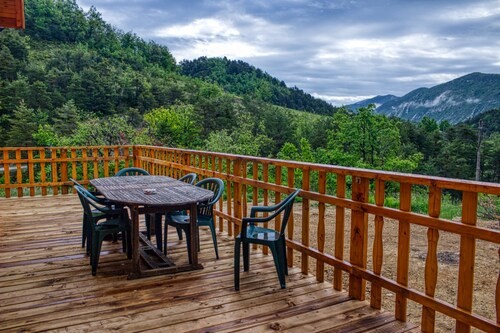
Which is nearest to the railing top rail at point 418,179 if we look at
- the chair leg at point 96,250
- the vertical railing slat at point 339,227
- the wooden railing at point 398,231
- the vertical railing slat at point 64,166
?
the wooden railing at point 398,231

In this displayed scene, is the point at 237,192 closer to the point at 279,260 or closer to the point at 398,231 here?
the point at 279,260

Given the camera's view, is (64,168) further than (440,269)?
Yes

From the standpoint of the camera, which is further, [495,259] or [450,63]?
[450,63]

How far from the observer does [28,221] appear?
16.5 feet

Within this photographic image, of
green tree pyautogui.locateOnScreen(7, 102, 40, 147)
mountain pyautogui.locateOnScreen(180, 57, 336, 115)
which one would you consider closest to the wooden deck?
green tree pyautogui.locateOnScreen(7, 102, 40, 147)

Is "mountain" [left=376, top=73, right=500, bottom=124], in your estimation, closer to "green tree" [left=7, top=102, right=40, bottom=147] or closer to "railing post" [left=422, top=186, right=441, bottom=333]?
"green tree" [left=7, top=102, right=40, bottom=147]

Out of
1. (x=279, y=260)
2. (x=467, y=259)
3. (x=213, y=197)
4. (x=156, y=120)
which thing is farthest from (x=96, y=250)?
(x=156, y=120)

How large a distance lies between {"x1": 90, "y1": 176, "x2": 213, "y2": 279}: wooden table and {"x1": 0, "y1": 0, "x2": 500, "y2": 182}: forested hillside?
13.0 m

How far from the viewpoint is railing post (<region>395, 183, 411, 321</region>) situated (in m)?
2.21

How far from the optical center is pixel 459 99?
58188 millimetres

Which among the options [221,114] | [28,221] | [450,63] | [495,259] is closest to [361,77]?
[450,63]

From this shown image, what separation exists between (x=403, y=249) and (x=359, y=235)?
14.5 inches

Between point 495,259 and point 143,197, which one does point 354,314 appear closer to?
point 143,197

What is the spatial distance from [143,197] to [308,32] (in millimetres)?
11760
